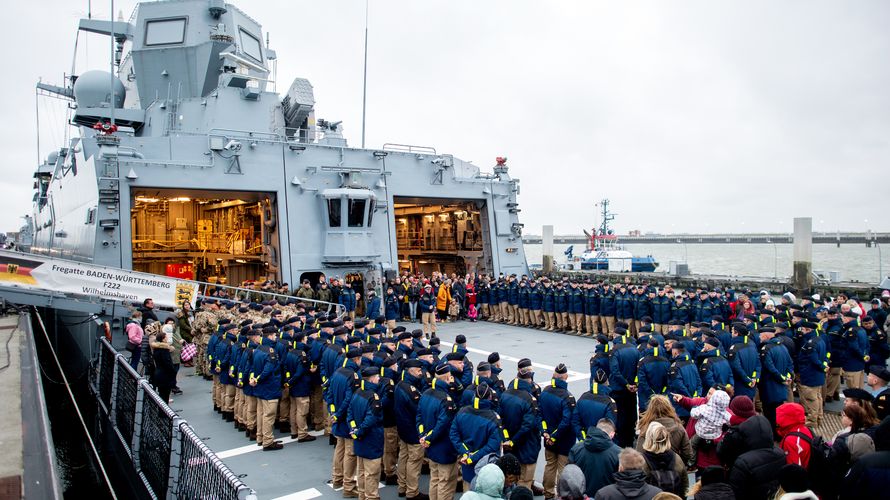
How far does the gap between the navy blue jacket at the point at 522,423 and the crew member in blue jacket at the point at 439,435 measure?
54cm

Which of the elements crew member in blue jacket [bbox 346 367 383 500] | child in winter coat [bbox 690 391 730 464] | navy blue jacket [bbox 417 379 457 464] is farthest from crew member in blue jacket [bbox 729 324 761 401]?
crew member in blue jacket [bbox 346 367 383 500]

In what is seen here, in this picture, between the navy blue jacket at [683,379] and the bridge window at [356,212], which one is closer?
the navy blue jacket at [683,379]

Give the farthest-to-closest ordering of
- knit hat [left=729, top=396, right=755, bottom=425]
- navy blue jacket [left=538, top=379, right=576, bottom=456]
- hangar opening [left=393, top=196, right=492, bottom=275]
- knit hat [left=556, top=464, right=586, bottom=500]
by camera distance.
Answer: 1. hangar opening [left=393, top=196, right=492, bottom=275]
2. navy blue jacket [left=538, top=379, right=576, bottom=456]
3. knit hat [left=729, top=396, right=755, bottom=425]
4. knit hat [left=556, top=464, right=586, bottom=500]

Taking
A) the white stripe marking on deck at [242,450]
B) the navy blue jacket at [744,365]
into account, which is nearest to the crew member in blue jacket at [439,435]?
the white stripe marking on deck at [242,450]

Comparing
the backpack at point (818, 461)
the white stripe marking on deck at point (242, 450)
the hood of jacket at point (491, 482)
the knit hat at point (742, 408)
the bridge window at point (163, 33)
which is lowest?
the white stripe marking on deck at point (242, 450)

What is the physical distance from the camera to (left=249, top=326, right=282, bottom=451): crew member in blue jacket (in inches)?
307

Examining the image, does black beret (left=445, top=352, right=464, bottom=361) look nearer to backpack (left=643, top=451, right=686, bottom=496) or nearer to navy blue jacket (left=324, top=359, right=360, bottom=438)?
navy blue jacket (left=324, top=359, right=360, bottom=438)

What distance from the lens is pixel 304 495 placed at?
641 centimetres

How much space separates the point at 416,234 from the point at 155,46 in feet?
42.4

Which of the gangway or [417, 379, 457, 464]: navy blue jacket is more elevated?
the gangway

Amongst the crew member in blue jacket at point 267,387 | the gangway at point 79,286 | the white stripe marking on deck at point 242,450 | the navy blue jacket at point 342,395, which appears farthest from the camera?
the gangway at point 79,286

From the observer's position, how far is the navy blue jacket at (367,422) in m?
5.95

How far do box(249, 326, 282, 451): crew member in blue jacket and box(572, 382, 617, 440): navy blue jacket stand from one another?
13.7 ft

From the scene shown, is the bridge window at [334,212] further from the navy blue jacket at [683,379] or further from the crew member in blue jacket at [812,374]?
the crew member in blue jacket at [812,374]
